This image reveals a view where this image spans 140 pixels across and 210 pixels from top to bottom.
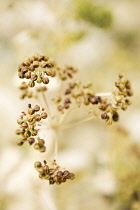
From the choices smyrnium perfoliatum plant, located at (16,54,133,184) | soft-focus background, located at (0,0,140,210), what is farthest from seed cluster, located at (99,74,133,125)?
soft-focus background, located at (0,0,140,210)

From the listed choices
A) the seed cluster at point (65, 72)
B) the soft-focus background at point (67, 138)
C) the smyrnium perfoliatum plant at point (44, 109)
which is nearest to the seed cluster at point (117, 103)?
the smyrnium perfoliatum plant at point (44, 109)

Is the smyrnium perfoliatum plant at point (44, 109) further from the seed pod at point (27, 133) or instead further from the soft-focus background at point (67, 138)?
the soft-focus background at point (67, 138)

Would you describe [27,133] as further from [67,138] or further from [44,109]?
[67,138]

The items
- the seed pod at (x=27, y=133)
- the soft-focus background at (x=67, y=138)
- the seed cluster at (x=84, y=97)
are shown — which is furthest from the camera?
the soft-focus background at (x=67, y=138)

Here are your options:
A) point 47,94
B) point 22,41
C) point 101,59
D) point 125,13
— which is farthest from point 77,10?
point 125,13

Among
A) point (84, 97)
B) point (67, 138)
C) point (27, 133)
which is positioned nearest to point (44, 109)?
point (27, 133)

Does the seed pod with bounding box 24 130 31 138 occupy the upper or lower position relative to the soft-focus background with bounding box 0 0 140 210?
lower

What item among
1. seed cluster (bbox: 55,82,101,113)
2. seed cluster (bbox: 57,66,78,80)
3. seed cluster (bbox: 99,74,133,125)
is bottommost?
seed cluster (bbox: 99,74,133,125)

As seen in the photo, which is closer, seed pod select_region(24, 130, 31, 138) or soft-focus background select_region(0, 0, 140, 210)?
seed pod select_region(24, 130, 31, 138)

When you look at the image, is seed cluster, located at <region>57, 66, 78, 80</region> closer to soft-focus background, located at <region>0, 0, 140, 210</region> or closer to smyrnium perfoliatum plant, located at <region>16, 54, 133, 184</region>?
smyrnium perfoliatum plant, located at <region>16, 54, 133, 184</region>
